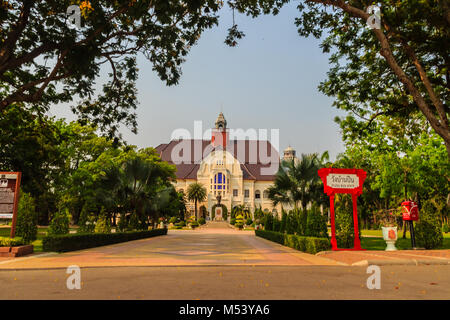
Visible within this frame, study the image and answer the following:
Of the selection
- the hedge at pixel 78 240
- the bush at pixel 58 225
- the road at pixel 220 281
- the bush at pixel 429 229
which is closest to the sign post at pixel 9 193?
the hedge at pixel 78 240

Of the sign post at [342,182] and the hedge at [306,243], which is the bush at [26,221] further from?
the sign post at [342,182]

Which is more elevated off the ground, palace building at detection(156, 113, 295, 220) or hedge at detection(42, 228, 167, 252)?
palace building at detection(156, 113, 295, 220)

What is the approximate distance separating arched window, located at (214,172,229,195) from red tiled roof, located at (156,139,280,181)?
5.07 meters

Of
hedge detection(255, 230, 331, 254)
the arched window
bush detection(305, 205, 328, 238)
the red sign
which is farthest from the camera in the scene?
the arched window

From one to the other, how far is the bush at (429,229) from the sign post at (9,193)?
1787 centimetres

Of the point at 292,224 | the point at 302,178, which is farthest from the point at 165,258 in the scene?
the point at 302,178

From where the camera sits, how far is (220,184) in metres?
72.8

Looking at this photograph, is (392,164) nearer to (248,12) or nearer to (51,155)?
(248,12)

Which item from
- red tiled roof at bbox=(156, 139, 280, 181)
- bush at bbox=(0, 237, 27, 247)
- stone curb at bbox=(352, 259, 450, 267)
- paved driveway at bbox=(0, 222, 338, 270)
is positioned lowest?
paved driveway at bbox=(0, 222, 338, 270)

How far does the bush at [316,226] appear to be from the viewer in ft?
49.4

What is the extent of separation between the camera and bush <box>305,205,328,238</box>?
15047mm

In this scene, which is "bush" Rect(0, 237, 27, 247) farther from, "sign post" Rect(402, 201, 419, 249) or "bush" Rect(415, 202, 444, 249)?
"bush" Rect(415, 202, 444, 249)

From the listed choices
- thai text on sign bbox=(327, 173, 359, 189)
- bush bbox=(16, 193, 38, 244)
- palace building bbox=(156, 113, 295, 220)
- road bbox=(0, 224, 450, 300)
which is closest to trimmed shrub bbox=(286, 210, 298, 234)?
thai text on sign bbox=(327, 173, 359, 189)

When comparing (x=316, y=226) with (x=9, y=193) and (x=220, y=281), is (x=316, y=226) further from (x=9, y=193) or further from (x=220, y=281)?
(x=9, y=193)
